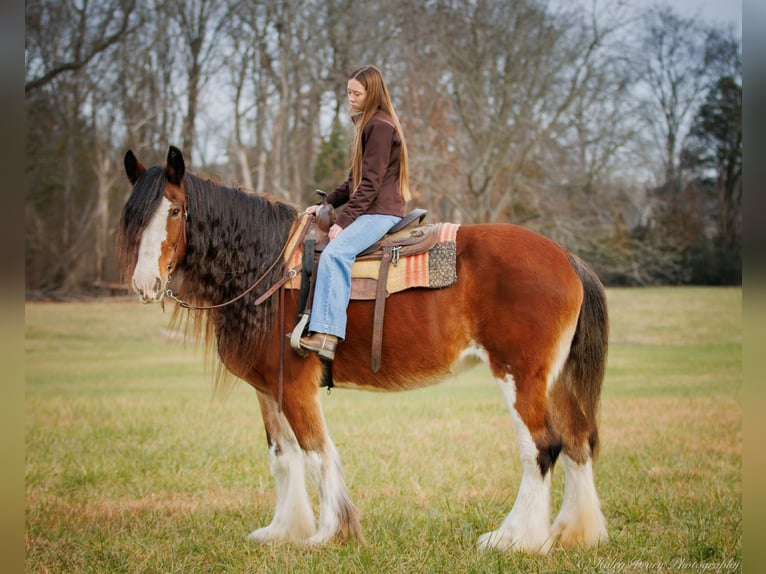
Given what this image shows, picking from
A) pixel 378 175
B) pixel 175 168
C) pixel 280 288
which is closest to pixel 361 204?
pixel 378 175

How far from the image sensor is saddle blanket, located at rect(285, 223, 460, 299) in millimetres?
4039

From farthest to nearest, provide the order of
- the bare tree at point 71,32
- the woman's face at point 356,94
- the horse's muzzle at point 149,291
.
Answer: the bare tree at point 71,32 < the woman's face at point 356,94 < the horse's muzzle at point 149,291

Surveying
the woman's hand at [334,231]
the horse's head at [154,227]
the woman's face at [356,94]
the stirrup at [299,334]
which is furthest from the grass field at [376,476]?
the woman's face at [356,94]

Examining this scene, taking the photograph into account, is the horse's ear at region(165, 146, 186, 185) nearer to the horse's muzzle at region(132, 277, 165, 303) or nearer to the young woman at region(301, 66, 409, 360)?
the horse's muzzle at region(132, 277, 165, 303)

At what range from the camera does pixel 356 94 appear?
4133 mm

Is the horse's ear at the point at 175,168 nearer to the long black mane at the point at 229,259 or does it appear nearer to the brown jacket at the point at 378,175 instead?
the long black mane at the point at 229,259

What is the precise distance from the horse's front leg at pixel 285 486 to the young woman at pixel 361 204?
2.56 feet

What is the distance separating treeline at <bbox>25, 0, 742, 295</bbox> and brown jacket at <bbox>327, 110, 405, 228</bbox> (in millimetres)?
13145

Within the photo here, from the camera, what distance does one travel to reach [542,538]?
3.93 meters

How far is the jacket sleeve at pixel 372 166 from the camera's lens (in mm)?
4027

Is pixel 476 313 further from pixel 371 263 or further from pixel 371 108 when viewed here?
pixel 371 108

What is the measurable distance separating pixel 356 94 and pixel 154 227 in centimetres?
146
